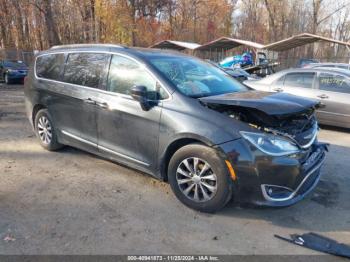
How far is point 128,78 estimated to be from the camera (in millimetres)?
4375

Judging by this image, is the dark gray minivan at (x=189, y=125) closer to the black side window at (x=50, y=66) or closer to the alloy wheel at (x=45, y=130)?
the black side window at (x=50, y=66)

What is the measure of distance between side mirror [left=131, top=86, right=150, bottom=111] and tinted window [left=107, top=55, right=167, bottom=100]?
0.08 m

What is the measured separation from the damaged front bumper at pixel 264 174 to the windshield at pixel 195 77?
3.19ft

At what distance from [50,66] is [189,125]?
3162mm

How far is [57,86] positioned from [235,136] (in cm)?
319

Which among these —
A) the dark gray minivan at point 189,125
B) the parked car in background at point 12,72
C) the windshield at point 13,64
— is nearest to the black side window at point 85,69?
the dark gray minivan at point 189,125

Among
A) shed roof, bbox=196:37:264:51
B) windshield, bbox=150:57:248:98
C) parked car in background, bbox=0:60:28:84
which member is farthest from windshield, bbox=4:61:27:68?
windshield, bbox=150:57:248:98

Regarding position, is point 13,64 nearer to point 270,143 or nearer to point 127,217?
point 127,217

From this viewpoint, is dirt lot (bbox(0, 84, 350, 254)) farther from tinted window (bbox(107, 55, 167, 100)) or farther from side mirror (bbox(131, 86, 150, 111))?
tinted window (bbox(107, 55, 167, 100))

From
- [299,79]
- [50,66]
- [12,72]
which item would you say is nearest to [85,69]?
[50,66]

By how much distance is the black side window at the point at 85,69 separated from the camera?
4.72m

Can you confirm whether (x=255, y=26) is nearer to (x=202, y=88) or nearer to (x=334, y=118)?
(x=334, y=118)

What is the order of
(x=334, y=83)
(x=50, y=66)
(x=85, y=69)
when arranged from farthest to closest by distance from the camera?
(x=334, y=83) < (x=50, y=66) < (x=85, y=69)

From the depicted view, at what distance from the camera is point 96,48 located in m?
4.90
